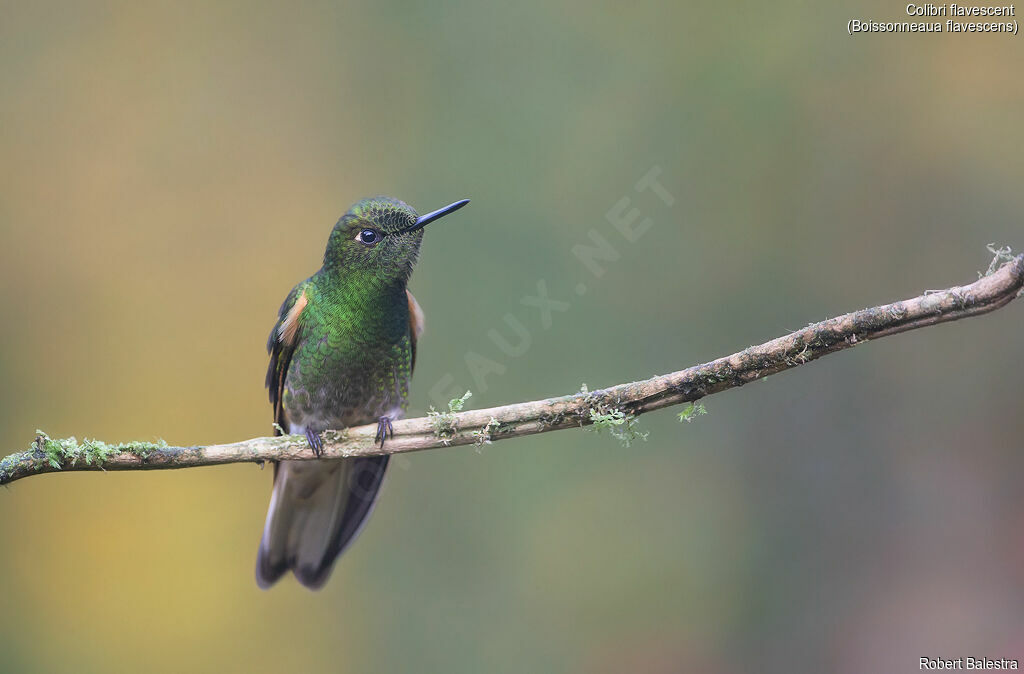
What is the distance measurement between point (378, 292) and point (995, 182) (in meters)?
4.82

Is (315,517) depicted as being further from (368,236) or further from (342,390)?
(368,236)

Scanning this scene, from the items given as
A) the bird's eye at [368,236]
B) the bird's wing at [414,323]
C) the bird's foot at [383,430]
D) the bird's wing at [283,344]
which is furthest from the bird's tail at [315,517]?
the bird's eye at [368,236]

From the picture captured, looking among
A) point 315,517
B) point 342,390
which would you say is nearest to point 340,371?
point 342,390

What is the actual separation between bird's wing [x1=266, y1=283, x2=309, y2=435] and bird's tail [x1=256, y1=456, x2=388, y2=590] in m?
0.32

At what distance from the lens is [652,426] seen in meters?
6.44

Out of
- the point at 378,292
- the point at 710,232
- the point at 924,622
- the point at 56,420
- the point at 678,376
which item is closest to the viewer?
the point at 678,376

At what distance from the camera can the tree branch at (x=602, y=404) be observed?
2.21 metres

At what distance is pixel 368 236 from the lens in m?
3.64

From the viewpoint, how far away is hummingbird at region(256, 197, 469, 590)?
12.0 feet

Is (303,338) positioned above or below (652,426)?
below

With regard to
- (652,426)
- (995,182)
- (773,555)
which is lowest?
(773,555)

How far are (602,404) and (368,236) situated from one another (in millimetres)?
1434

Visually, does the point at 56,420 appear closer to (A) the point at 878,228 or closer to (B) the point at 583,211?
(B) the point at 583,211

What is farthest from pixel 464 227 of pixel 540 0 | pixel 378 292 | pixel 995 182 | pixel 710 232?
pixel 995 182
